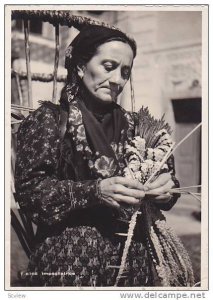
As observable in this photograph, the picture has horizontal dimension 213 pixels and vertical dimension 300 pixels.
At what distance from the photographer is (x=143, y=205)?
0.86 m

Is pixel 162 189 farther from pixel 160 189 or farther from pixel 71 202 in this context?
pixel 71 202

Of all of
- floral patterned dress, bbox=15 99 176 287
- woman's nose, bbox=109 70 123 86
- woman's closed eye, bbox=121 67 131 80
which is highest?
woman's closed eye, bbox=121 67 131 80

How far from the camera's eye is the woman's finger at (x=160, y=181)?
82cm

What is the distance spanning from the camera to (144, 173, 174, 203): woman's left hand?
82 centimetres

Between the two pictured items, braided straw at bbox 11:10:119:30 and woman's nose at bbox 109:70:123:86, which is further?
braided straw at bbox 11:10:119:30

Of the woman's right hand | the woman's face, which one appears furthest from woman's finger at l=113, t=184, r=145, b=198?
the woman's face

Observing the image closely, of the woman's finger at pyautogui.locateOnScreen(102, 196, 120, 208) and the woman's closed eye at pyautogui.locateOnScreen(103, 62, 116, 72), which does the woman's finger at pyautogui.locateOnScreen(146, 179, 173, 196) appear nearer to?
the woman's finger at pyautogui.locateOnScreen(102, 196, 120, 208)

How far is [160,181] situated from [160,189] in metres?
0.02

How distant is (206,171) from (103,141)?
0.29 meters

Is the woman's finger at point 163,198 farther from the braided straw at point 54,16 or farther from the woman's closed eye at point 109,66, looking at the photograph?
the braided straw at point 54,16

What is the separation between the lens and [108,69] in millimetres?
840
